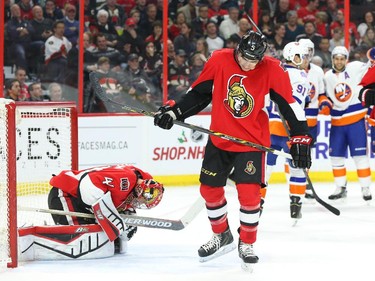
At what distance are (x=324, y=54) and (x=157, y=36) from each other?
5.09ft

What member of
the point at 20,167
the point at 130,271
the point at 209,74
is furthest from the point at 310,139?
the point at 20,167

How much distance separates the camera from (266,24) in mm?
8391

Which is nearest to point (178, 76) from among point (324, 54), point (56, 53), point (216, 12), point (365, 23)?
point (216, 12)

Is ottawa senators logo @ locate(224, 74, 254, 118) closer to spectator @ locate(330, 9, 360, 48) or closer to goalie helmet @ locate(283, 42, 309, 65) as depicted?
goalie helmet @ locate(283, 42, 309, 65)

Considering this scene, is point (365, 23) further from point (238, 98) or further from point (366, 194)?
point (238, 98)

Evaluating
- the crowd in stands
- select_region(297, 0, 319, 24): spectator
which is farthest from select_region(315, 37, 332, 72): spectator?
select_region(297, 0, 319, 24): spectator

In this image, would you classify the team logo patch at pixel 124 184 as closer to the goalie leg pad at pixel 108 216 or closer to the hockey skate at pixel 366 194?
the goalie leg pad at pixel 108 216

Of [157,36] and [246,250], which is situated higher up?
[157,36]

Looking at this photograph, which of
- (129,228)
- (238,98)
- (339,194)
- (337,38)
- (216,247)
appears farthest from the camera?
(337,38)

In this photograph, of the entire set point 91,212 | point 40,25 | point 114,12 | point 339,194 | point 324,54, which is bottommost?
point 339,194

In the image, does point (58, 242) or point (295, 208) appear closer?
point (58, 242)

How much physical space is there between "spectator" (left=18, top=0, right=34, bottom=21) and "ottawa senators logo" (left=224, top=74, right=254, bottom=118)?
362 centimetres

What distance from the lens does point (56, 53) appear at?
7.65m

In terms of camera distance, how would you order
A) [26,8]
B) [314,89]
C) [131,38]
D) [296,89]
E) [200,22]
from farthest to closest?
[200,22], [131,38], [26,8], [314,89], [296,89]
